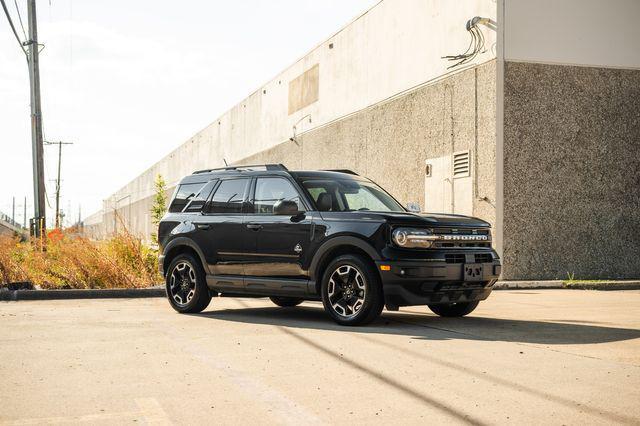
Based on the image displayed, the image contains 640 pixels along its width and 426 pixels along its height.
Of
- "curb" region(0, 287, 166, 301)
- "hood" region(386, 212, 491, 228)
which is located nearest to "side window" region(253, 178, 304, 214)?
Answer: "hood" region(386, 212, 491, 228)

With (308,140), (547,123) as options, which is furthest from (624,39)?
(308,140)

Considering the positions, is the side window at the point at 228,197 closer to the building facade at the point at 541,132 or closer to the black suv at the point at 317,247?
the black suv at the point at 317,247

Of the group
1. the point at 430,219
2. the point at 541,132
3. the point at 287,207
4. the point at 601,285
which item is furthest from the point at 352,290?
the point at 541,132

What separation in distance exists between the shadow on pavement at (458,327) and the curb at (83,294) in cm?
335

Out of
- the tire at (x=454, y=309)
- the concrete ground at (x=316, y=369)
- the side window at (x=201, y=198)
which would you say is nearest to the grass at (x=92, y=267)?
the concrete ground at (x=316, y=369)

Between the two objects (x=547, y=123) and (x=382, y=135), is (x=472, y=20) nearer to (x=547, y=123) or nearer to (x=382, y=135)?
(x=547, y=123)

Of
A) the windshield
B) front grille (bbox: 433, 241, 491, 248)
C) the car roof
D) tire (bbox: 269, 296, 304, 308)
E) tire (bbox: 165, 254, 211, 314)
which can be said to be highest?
the car roof

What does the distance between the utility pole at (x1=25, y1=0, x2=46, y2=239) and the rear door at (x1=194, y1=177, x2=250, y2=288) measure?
1246 cm

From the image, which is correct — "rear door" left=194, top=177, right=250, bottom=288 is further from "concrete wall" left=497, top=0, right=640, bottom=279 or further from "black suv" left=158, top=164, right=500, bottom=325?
"concrete wall" left=497, top=0, right=640, bottom=279

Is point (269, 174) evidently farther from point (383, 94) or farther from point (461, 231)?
point (383, 94)

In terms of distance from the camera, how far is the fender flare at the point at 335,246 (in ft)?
30.1

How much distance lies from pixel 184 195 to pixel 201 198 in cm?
44

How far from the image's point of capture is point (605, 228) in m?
18.0

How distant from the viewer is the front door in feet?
32.6
